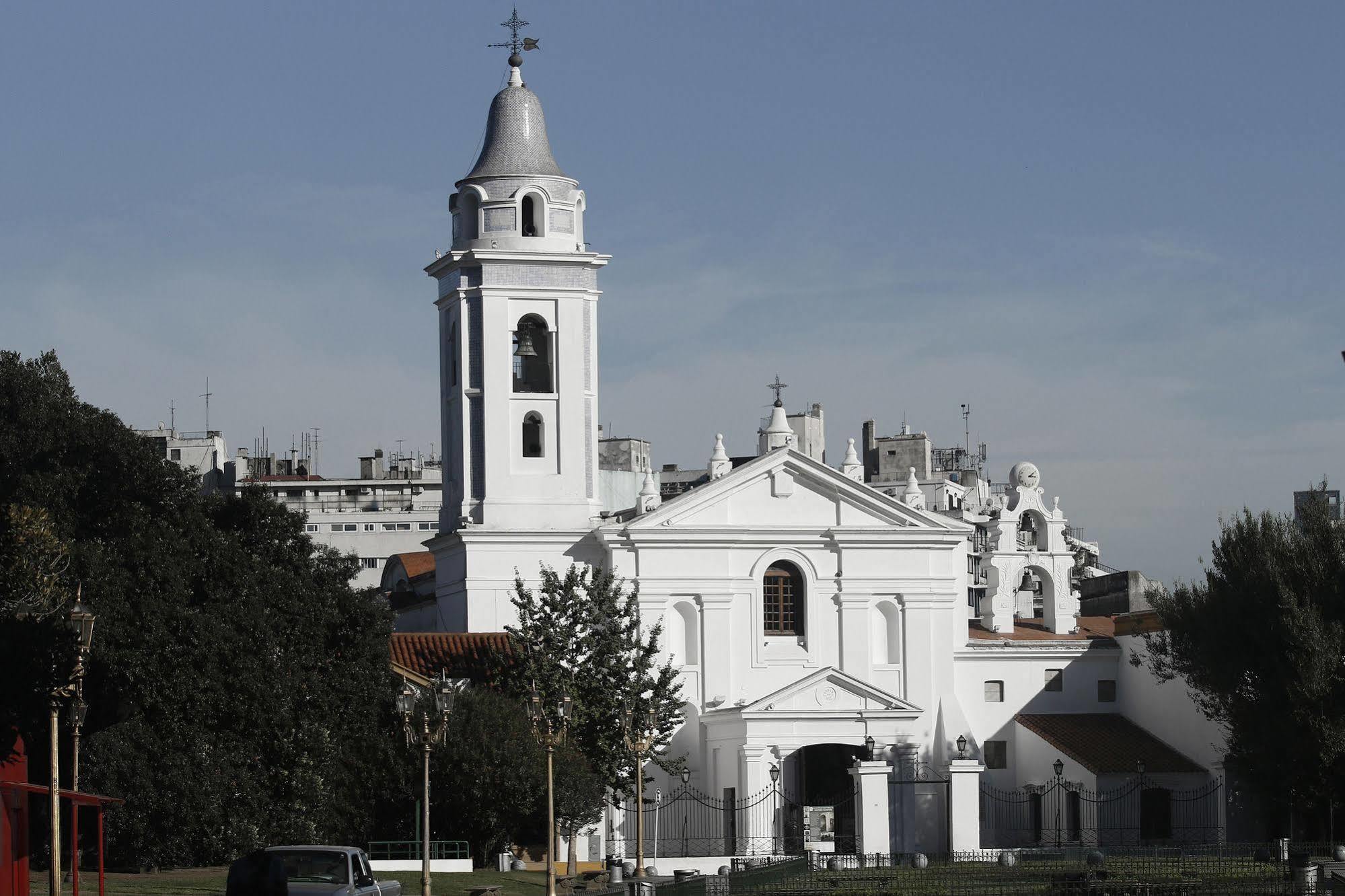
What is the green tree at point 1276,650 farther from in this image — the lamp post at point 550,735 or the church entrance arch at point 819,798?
the lamp post at point 550,735

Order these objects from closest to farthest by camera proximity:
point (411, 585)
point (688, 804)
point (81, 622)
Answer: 1. point (81, 622)
2. point (688, 804)
3. point (411, 585)

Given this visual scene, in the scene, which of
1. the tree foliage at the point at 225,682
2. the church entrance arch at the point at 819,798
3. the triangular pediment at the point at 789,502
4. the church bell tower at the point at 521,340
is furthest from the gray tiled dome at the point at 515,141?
the church entrance arch at the point at 819,798

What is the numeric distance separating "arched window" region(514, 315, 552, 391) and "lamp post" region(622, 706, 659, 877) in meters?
11.7

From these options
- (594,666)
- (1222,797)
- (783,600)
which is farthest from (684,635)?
(1222,797)

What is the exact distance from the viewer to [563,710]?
47500 millimetres

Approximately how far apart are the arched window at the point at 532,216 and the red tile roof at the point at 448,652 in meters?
10.8

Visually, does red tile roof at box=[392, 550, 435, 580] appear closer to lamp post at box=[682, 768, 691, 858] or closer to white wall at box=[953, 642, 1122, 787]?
lamp post at box=[682, 768, 691, 858]

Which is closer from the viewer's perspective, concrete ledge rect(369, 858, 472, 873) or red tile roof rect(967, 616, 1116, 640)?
concrete ledge rect(369, 858, 472, 873)

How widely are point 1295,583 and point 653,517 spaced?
16.2m

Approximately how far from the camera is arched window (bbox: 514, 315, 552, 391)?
2486 inches

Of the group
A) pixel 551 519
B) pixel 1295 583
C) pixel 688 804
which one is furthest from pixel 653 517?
pixel 1295 583

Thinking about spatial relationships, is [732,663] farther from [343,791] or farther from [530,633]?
[343,791]

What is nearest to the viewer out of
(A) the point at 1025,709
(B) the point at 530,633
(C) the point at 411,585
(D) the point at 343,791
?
(D) the point at 343,791

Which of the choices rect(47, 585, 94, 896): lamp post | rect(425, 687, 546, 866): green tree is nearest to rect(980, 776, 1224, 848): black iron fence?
rect(425, 687, 546, 866): green tree
